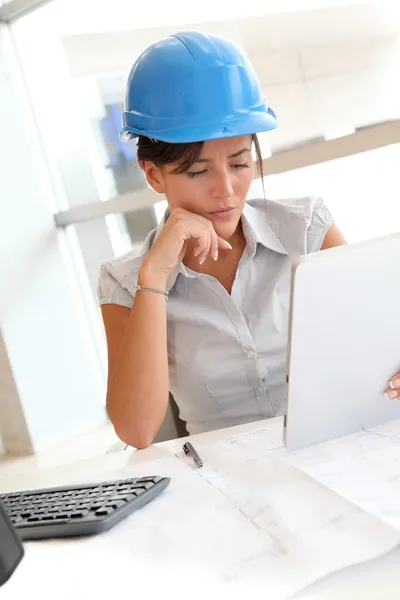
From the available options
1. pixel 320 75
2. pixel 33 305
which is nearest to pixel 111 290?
pixel 320 75

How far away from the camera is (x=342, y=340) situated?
3.27ft

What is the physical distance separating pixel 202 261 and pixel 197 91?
14.1 inches

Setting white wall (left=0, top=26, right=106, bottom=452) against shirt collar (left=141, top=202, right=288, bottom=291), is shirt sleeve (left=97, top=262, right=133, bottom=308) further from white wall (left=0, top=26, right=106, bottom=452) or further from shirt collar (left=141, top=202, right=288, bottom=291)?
white wall (left=0, top=26, right=106, bottom=452)

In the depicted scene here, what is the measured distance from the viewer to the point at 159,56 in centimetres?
136

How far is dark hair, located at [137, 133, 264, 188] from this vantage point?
1407 millimetres

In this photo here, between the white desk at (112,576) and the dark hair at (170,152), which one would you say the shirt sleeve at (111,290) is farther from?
the white desk at (112,576)

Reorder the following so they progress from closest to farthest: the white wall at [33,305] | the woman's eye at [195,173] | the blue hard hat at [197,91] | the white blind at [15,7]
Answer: the blue hard hat at [197,91], the woman's eye at [195,173], the white blind at [15,7], the white wall at [33,305]

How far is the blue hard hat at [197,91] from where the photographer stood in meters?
1.33

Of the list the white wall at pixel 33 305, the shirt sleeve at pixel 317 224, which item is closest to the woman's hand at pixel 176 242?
the shirt sleeve at pixel 317 224

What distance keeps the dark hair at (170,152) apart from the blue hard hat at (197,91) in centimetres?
5

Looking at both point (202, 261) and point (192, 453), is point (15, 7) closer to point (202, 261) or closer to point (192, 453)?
point (202, 261)

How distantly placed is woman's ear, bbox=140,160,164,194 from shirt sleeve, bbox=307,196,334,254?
0.32m

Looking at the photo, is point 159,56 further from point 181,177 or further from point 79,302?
point 79,302

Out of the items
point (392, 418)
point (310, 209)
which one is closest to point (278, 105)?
point (310, 209)
